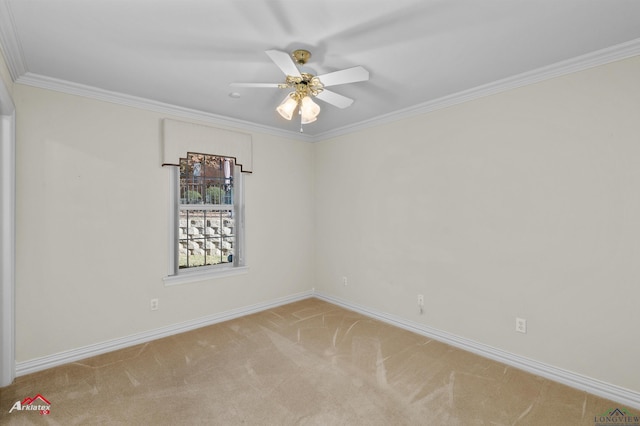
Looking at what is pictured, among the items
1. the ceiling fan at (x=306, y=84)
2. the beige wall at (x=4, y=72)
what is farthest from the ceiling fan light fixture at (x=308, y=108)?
the beige wall at (x=4, y=72)

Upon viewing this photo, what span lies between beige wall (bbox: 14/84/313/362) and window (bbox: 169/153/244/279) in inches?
8.4

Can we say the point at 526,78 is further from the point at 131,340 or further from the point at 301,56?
the point at 131,340

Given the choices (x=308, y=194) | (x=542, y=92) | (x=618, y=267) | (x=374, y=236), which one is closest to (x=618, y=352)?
(x=618, y=267)

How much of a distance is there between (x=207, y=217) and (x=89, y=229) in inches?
49.4

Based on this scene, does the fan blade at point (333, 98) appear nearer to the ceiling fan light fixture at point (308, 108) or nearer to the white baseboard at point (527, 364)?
the ceiling fan light fixture at point (308, 108)

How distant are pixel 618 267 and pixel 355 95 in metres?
2.55

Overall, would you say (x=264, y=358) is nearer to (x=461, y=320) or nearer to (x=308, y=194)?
(x=461, y=320)

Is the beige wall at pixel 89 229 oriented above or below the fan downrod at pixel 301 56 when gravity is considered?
below

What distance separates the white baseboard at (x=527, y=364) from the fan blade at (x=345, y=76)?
2672mm

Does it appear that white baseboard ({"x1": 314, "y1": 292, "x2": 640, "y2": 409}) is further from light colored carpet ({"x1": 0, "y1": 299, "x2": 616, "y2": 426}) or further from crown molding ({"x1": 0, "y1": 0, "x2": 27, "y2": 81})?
crown molding ({"x1": 0, "y1": 0, "x2": 27, "y2": 81})

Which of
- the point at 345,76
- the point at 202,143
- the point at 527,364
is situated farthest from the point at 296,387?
the point at 202,143

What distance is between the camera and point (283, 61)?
1.89 meters

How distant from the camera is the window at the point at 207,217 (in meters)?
3.68

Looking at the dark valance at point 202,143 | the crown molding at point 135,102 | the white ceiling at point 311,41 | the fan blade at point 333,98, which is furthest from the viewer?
the dark valance at point 202,143
